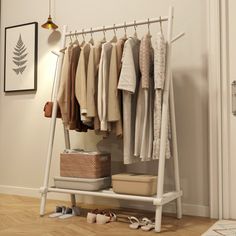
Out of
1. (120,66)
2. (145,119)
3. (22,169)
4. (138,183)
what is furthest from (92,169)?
(22,169)

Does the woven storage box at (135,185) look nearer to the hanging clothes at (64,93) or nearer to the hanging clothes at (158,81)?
the hanging clothes at (158,81)

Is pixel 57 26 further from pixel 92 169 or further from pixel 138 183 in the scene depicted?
pixel 138 183

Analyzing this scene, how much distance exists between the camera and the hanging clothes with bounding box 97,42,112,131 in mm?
2254

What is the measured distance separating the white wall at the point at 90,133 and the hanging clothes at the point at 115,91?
535 mm

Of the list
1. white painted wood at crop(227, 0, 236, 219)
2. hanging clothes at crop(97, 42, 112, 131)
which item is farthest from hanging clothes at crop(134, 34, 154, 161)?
white painted wood at crop(227, 0, 236, 219)

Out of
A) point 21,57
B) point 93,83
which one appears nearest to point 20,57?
point 21,57

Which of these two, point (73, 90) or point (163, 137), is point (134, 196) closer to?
point (163, 137)

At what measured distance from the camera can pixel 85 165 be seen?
7.77 ft

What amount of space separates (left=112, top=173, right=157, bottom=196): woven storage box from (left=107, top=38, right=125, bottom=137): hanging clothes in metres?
0.30

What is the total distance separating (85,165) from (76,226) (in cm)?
42

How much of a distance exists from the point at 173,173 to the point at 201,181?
21 cm

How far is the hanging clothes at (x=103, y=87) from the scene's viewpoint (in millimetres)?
2254

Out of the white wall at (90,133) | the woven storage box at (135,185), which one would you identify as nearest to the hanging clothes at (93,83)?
the woven storage box at (135,185)

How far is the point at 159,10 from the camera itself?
106 inches
